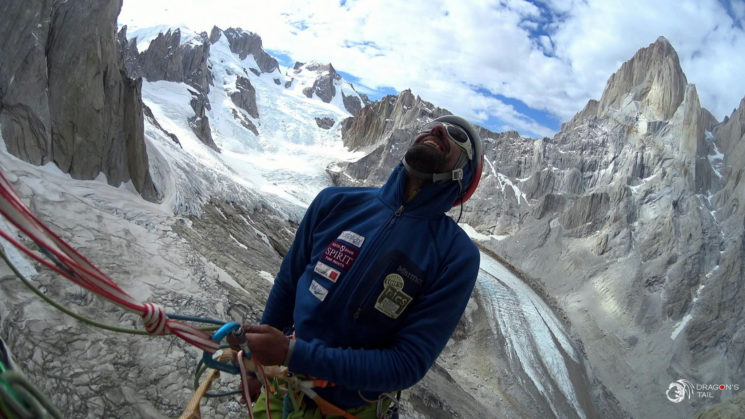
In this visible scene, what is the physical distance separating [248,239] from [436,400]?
24.1 feet

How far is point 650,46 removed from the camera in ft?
314

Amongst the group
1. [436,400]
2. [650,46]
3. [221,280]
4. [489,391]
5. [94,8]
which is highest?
[650,46]

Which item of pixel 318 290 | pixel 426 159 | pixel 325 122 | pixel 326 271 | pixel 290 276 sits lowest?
pixel 290 276

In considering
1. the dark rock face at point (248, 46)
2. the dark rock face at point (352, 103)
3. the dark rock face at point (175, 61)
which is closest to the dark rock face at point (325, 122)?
the dark rock face at point (175, 61)

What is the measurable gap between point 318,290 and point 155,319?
0.91 meters

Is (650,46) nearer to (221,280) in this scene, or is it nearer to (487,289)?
(487,289)

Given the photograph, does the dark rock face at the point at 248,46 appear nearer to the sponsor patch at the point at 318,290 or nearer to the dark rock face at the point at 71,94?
the dark rock face at the point at 71,94

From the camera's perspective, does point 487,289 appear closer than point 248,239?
No

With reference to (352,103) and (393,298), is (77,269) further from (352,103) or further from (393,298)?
(352,103)

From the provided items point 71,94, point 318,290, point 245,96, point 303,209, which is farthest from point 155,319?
point 245,96

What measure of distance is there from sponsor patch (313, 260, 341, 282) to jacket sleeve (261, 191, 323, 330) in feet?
1.27

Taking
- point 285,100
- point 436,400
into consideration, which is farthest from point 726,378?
point 285,100

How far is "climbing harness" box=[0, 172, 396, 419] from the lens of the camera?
5.30 ft

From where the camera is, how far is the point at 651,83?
91750 mm
